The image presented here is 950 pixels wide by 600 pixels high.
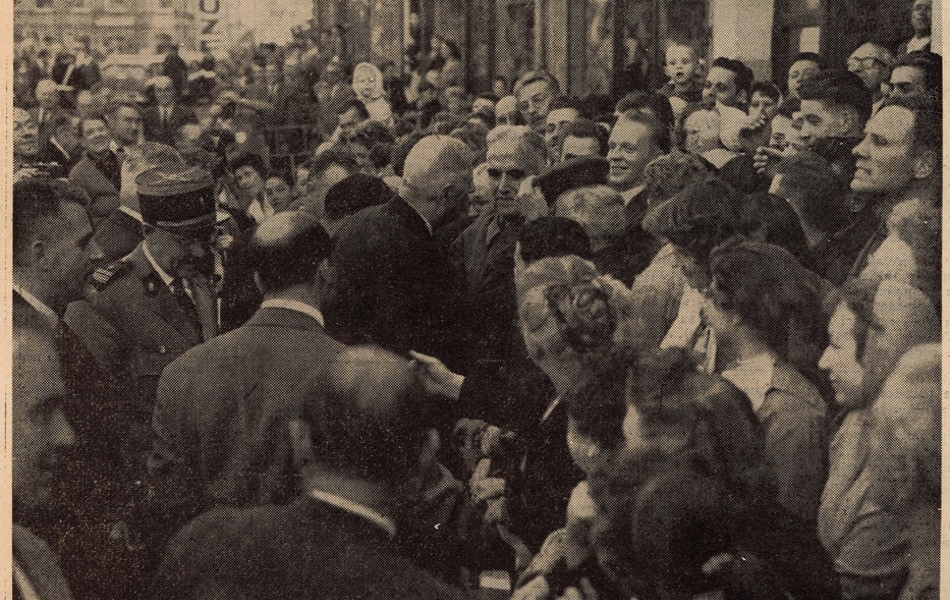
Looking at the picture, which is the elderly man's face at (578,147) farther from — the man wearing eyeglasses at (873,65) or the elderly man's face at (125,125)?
the elderly man's face at (125,125)

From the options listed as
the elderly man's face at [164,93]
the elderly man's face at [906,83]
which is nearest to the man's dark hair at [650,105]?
the elderly man's face at [906,83]

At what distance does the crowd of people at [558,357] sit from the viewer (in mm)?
4559

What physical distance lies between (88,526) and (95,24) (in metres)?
2.10

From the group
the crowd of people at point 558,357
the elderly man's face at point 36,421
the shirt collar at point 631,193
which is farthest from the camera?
the elderly man's face at point 36,421

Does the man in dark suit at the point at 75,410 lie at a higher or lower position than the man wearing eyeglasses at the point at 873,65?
lower

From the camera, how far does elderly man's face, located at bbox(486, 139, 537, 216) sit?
470 centimetres

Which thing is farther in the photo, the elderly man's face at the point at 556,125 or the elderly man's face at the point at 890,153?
the elderly man's face at the point at 556,125

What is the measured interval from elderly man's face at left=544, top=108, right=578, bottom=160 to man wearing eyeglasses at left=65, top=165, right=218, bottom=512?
143cm

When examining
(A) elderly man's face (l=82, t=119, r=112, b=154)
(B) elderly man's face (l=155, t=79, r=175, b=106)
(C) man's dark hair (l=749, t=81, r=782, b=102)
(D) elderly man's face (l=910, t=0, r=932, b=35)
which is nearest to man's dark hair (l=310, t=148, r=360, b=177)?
(B) elderly man's face (l=155, t=79, r=175, b=106)

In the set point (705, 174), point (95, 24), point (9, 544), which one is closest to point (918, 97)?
point (705, 174)

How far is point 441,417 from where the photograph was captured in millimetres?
4621

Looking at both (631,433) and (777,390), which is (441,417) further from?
(777,390)

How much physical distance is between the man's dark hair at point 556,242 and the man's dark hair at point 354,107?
0.88 metres

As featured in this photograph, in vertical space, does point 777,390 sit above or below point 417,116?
below
